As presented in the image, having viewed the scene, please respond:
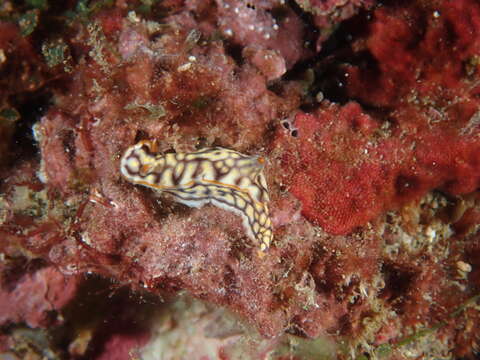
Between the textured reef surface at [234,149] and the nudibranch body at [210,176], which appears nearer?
the nudibranch body at [210,176]

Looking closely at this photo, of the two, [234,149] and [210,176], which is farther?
[234,149]

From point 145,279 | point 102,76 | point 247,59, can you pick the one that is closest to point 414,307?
point 145,279

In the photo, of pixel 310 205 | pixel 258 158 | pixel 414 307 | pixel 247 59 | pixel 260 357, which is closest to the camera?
pixel 258 158

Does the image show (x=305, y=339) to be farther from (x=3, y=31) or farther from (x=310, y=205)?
(x=3, y=31)

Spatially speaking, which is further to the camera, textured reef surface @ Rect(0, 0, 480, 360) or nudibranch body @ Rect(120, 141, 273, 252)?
textured reef surface @ Rect(0, 0, 480, 360)
